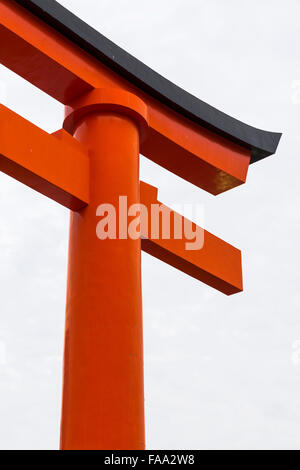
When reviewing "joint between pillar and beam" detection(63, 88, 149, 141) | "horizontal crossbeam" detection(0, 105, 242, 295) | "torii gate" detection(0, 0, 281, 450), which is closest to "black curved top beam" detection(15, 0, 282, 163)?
"torii gate" detection(0, 0, 281, 450)

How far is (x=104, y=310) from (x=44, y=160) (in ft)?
3.11

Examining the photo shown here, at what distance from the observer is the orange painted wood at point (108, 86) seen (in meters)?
5.23

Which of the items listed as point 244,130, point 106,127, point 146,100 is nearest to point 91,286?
point 106,127

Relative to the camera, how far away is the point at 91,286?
490 centimetres

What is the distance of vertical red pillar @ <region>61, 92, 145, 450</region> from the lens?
4.59m

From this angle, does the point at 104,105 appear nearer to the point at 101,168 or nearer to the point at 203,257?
the point at 101,168

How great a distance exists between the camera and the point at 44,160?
501 cm

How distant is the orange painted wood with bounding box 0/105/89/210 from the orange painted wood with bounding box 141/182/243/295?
0.70m

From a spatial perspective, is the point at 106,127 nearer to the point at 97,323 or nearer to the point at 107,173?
the point at 107,173

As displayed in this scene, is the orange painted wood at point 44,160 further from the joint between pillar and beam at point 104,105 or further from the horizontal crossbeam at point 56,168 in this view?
the joint between pillar and beam at point 104,105

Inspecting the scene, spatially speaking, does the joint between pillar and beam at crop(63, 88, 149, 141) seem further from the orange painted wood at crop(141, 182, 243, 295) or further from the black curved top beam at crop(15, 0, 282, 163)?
the orange painted wood at crop(141, 182, 243, 295)

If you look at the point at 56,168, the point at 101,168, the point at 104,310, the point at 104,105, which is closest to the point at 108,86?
the point at 104,105

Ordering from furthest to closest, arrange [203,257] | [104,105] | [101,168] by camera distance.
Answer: [203,257] < [104,105] < [101,168]

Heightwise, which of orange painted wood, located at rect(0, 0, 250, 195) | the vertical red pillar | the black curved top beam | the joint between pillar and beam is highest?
the black curved top beam
